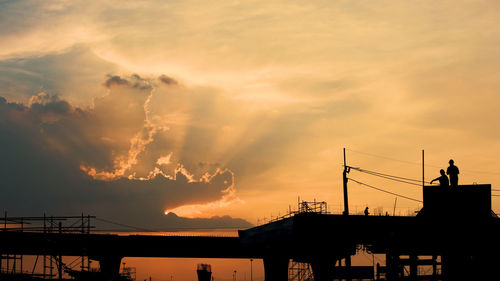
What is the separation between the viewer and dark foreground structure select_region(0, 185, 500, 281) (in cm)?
3516

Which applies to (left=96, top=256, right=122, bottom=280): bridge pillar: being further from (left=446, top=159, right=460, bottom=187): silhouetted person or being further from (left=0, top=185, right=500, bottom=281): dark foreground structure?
(left=446, top=159, right=460, bottom=187): silhouetted person

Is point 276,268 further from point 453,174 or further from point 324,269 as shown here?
point 453,174

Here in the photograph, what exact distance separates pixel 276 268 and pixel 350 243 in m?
20.7

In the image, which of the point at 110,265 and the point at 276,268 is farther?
the point at 110,265

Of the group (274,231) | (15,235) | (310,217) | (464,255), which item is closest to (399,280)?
(464,255)

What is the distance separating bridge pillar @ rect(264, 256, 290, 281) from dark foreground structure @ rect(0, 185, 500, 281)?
5.7 inches

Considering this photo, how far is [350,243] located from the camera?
2562 inches

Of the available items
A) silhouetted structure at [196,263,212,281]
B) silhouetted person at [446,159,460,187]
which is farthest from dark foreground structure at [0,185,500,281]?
silhouetted structure at [196,263,212,281]

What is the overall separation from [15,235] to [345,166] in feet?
195

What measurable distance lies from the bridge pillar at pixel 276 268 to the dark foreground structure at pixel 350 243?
14 cm

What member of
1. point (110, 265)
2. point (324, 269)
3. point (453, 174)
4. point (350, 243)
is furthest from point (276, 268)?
point (453, 174)

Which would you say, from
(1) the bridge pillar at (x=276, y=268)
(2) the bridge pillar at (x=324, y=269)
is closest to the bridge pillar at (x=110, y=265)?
(1) the bridge pillar at (x=276, y=268)

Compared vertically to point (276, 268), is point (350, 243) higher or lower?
higher

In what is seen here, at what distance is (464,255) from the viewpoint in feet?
120
